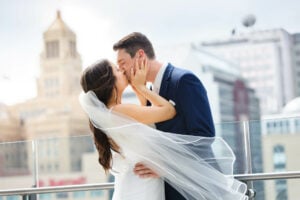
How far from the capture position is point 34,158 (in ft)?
12.1

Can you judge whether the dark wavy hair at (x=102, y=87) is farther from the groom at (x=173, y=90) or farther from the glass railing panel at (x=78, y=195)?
the glass railing panel at (x=78, y=195)

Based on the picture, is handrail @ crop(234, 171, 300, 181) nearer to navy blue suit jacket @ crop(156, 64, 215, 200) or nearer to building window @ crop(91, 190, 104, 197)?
building window @ crop(91, 190, 104, 197)

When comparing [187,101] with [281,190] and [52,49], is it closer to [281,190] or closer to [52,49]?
[281,190]

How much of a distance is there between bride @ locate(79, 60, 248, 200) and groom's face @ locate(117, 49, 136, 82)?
0.06 feet

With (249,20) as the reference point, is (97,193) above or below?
below

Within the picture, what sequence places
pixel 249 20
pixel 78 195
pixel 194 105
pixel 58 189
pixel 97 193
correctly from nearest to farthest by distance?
pixel 194 105 → pixel 58 189 → pixel 97 193 → pixel 78 195 → pixel 249 20

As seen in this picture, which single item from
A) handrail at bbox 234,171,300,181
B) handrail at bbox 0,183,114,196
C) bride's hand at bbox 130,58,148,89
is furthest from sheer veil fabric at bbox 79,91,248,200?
handrail at bbox 0,183,114,196

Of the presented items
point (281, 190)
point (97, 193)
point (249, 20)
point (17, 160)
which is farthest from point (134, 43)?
point (249, 20)

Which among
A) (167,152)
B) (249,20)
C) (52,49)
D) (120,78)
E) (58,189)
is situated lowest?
(58,189)

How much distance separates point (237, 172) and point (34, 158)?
3.75ft

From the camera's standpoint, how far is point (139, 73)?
7.30 feet

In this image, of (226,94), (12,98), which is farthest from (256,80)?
(12,98)

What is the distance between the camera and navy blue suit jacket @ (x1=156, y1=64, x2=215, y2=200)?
84.2 inches

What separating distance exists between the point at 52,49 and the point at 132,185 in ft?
230
